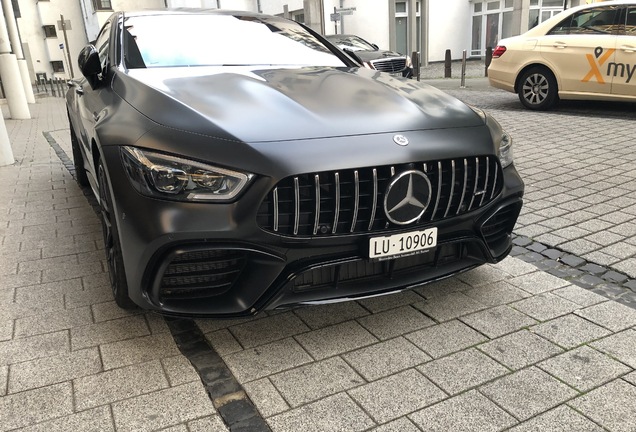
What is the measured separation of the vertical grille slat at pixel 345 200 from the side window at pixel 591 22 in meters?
6.92

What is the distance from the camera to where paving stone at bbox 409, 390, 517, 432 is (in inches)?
77.7

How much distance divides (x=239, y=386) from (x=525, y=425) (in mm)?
1118

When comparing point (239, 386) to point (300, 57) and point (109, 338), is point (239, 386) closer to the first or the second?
point (109, 338)

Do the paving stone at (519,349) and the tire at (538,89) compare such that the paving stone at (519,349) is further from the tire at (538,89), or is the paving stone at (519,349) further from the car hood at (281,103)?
the tire at (538,89)

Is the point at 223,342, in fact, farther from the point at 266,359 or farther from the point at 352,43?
the point at 352,43

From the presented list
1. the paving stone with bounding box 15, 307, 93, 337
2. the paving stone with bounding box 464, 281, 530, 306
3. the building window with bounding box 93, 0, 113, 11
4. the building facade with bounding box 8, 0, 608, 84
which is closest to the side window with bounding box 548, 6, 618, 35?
the paving stone with bounding box 464, 281, 530, 306

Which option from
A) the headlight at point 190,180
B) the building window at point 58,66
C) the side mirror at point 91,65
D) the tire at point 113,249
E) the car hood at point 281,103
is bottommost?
the building window at point 58,66

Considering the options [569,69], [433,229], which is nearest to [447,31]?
[569,69]

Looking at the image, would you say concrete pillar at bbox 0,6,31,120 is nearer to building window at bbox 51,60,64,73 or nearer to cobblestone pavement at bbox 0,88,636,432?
cobblestone pavement at bbox 0,88,636,432

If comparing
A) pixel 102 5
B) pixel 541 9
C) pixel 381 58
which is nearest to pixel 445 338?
pixel 381 58

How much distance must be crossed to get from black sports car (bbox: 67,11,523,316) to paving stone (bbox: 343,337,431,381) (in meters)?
0.29

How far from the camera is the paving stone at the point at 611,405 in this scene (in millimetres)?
1978

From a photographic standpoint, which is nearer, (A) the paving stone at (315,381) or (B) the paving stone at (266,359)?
(A) the paving stone at (315,381)

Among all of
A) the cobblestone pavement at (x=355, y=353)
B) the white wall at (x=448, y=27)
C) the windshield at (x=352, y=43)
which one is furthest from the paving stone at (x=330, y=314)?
the white wall at (x=448, y=27)
